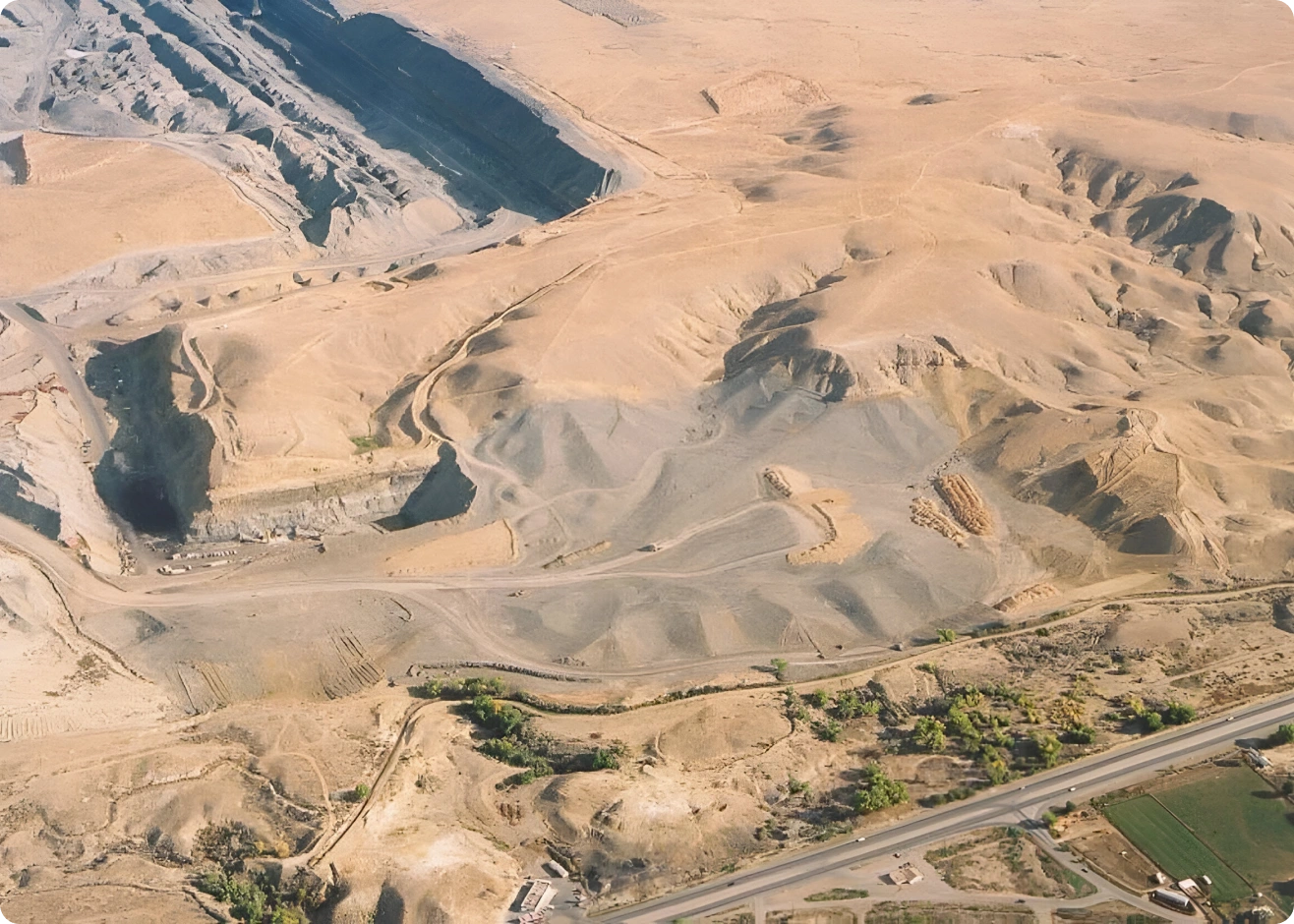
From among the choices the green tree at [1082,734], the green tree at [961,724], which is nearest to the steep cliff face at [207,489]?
the green tree at [961,724]

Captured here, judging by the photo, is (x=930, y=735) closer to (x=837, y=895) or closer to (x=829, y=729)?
(x=829, y=729)

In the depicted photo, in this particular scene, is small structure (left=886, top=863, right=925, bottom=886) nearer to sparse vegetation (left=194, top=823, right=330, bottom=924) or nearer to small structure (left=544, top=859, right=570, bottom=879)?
small structure (left=544, top=859, right=570, bottom=879)

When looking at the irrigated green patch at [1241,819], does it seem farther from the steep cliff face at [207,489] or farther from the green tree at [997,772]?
the steep cliff face at [207,489]

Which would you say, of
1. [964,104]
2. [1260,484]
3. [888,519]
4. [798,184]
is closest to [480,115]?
[798,184]

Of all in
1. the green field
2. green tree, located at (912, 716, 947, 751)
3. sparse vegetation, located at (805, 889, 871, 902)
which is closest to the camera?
sparse vegetation, located at (805, 889, 871, 902)

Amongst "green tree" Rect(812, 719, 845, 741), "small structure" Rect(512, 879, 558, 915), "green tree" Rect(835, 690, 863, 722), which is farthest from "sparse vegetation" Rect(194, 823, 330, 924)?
"green tree" Rect(835, 690, 863, 722)

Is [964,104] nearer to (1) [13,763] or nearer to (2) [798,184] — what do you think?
(2) [798,184]
